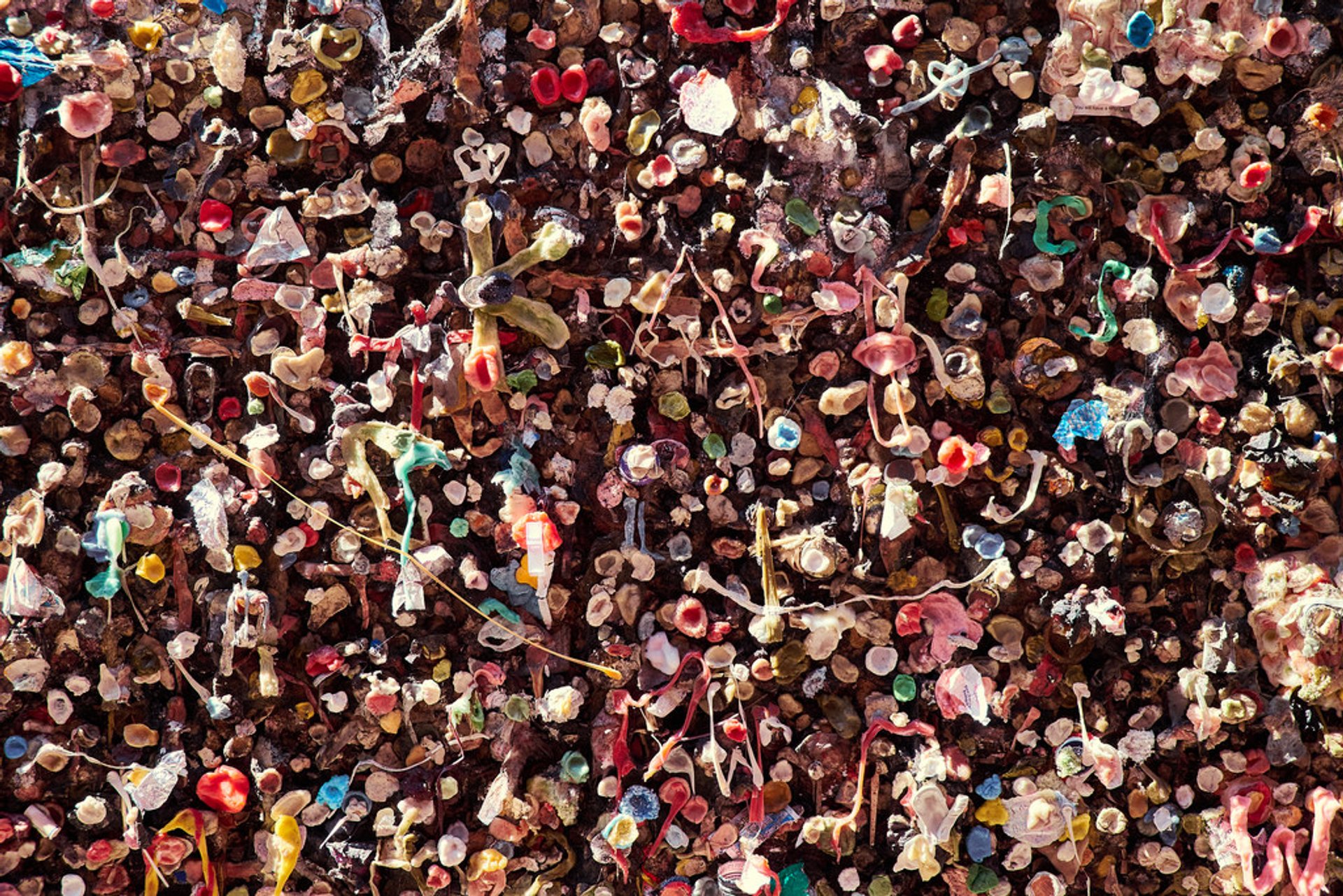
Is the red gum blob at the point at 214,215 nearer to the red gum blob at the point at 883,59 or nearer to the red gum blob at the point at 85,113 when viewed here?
the red gum blob at the point at 85,113

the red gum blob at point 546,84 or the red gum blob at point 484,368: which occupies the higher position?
the red gum blob at point 546,84

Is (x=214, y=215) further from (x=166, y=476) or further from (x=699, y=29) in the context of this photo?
(x=699, y=29)

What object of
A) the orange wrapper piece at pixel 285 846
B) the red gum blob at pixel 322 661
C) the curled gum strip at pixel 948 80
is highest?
the curled gum strip at pixel 948 80

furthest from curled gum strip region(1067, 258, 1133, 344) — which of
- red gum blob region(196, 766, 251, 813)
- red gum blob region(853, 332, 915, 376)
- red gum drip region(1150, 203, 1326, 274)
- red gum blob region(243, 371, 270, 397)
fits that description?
red gum blob region(196, 766, 251, 813)

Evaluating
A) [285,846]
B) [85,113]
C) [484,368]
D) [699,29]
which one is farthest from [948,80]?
[285,846]

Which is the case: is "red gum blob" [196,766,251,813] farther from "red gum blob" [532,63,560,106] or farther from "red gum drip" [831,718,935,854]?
"red gum blob" [532,63,560,106]


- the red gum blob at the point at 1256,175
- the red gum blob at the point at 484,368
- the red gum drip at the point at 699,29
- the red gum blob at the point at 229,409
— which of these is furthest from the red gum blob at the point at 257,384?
the red gum blob at the point at 1256,175
